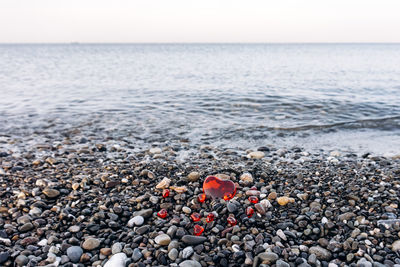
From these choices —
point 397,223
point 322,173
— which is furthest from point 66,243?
point 322,173

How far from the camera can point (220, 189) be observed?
5023 millimetres

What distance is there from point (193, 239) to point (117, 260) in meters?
0.98

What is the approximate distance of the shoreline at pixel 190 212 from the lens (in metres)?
3.61

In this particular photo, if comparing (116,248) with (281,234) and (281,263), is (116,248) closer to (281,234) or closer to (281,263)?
(281,263)

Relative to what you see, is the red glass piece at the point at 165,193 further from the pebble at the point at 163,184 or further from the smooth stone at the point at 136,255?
the smooth stone at the point at 136,255

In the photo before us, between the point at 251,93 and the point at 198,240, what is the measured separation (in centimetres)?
1423

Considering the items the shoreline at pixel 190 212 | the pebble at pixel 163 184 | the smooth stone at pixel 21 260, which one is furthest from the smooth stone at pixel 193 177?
the smooth stone at pixel 21 260

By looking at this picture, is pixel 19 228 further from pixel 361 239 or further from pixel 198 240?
pixel 361 239

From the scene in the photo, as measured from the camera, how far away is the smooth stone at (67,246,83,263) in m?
3.54

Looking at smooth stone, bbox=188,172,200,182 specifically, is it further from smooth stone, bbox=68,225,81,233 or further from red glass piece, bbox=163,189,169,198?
smooth stone, bbox=68,225,81,233

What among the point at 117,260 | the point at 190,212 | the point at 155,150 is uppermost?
the point at 117,260

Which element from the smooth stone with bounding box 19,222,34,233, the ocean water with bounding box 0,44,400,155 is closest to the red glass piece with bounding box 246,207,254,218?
the smooth stone with bounding box 19,222,34,233

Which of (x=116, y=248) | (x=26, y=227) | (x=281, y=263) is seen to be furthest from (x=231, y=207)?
(x=26, y=227)

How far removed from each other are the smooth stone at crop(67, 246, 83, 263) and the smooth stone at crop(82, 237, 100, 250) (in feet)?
0.23
